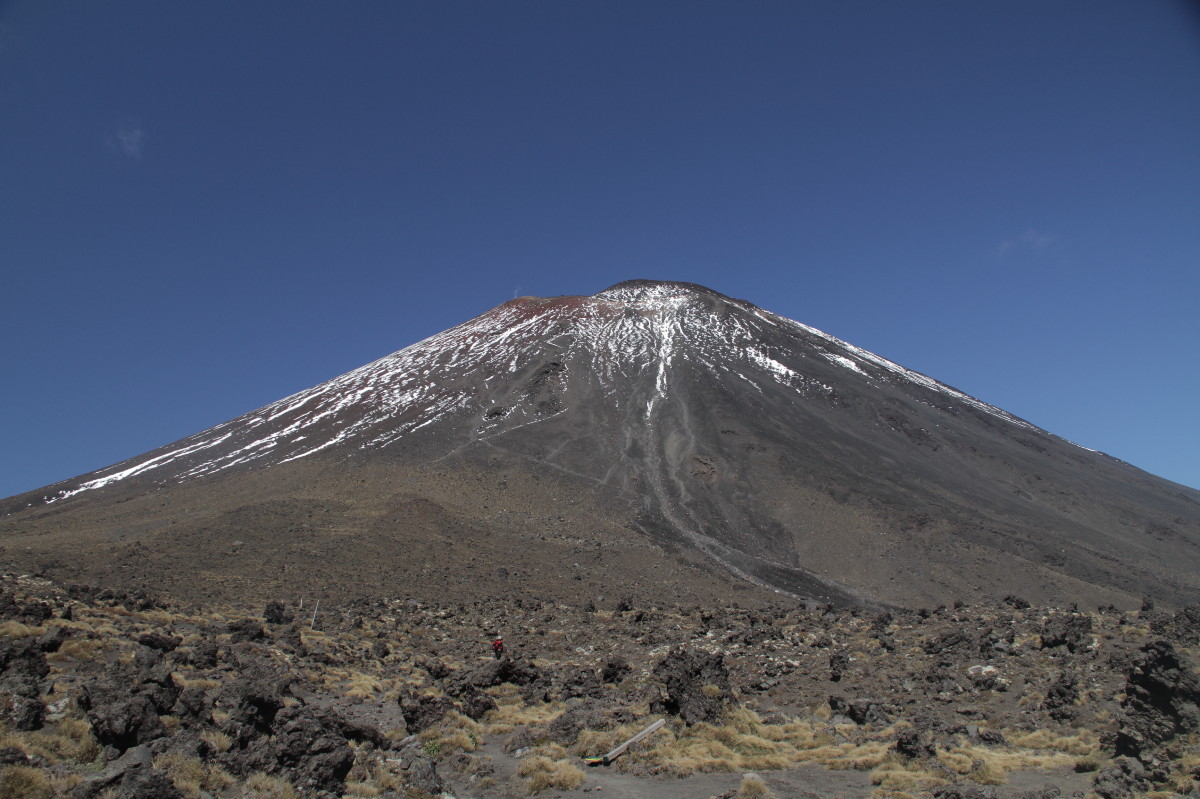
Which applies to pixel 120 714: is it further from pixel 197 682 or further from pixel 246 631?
pixel 246 631

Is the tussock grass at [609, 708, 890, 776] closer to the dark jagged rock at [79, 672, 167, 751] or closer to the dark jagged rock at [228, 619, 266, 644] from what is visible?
the dark jagged rock at [79, 672, 167, 751]

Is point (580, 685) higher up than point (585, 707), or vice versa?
point (585, 707)

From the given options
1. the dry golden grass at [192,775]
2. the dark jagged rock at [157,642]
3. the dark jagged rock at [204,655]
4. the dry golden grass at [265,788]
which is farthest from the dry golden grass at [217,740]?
the dark jagged rock at [157,642]

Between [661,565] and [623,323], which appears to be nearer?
[661,565]

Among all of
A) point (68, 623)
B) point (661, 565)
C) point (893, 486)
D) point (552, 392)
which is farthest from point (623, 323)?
point (68, 623)

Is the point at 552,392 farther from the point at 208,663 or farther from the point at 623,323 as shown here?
the point at 208,663

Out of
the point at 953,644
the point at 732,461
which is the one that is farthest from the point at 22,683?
the point at 732,461
